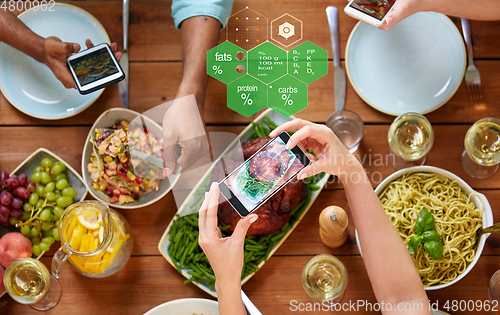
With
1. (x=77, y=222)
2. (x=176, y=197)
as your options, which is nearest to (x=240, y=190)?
(x=176, y=197)

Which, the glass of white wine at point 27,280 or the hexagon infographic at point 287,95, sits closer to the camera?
the glass of white wine at point 27,280

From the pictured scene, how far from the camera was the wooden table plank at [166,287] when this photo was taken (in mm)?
1145

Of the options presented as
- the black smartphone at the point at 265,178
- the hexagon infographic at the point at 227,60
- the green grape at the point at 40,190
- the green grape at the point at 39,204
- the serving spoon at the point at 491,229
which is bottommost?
the green grape at the point at 39,204

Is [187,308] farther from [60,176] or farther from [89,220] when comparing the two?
[60,176]

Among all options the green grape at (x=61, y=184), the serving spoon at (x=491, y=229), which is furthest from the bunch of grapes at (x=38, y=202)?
the serving spoon at (x=491, y=229)

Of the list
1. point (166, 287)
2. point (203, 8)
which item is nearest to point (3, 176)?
point (166, 287)

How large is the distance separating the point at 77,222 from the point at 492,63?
1.43m

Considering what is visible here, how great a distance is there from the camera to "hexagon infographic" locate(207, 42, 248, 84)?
3.85 ft

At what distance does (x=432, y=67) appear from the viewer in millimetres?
1198

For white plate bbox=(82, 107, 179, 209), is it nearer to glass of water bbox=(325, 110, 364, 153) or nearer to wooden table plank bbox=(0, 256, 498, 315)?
wooden table plank bbox=(0, 256, 498, 315)

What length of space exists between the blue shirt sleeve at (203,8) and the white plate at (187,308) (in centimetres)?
89

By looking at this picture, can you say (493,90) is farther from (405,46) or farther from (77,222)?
(77,222)

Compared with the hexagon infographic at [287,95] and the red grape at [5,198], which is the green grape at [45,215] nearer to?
the red grape at [5,198]

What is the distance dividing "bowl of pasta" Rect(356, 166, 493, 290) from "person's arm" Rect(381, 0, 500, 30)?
46cm
